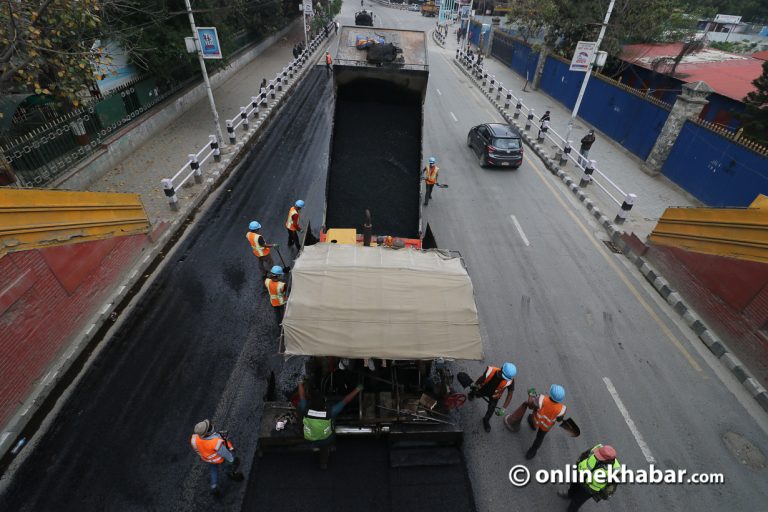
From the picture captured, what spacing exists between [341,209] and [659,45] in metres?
29.0

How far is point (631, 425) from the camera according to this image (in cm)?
688

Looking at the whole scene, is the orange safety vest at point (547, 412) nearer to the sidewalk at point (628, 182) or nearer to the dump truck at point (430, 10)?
the sidewalk at point (628, 182)

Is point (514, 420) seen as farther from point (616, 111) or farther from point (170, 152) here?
point (616, 111)

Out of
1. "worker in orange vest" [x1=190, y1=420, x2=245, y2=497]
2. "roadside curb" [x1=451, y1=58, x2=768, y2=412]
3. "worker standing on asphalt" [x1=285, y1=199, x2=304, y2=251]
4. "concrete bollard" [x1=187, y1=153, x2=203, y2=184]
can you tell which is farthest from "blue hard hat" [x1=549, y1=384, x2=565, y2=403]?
"concrete bollard" [x1=187, y1=153, x2=203, y2=184]

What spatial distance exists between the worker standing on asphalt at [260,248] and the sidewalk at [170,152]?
385 centimetres

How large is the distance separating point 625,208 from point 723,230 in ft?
13.2

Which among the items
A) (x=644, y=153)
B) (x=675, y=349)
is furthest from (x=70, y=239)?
(x=644, y=153)

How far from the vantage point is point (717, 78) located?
2100cm

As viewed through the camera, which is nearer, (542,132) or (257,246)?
(257,246)

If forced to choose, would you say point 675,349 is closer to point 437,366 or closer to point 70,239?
point 437,366

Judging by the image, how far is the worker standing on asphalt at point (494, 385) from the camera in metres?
6.01

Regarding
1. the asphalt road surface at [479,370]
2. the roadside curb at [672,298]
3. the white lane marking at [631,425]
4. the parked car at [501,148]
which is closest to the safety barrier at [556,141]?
the roadside curb at [672,298]

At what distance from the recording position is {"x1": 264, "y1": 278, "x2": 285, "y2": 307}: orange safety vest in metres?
7.68

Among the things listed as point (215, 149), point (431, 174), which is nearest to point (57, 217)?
point (215, 149)
